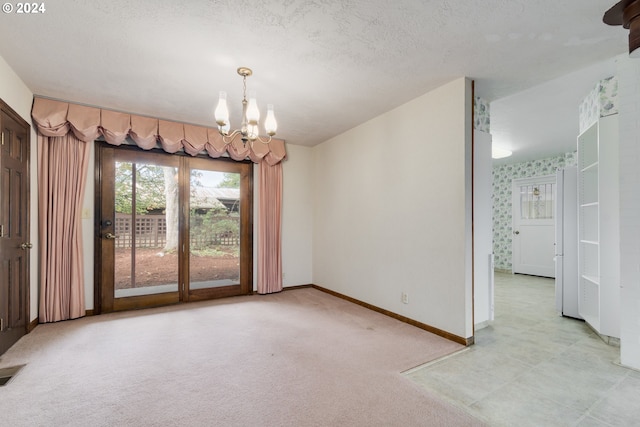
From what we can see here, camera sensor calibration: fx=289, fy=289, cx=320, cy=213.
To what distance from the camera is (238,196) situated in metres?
4.81

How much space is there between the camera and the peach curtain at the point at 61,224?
11.0 feet

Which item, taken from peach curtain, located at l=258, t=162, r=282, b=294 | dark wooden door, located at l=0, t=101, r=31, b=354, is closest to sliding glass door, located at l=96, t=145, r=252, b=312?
peach curtain, located at l=258, t=162, r=282, b=294

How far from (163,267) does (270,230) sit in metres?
1.68

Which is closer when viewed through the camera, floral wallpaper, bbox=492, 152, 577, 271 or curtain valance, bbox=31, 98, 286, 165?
curtain valance, bbox=31, 98, 286, 165

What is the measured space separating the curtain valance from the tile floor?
3843mm

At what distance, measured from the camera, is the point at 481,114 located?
334cm

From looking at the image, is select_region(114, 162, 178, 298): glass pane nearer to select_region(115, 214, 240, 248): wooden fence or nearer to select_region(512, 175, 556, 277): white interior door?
select_region(115, 214, 240, 248): wooden fence

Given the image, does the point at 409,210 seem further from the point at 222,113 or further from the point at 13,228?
the point at 13,228

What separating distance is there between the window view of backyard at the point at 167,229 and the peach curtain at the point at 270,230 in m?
0.39

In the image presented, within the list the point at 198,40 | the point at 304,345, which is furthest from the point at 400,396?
the point at 198,40

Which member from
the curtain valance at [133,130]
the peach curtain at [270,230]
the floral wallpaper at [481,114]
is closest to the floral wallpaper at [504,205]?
the floral wallpaper at [481,114]

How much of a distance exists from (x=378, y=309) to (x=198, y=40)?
352 centimetres

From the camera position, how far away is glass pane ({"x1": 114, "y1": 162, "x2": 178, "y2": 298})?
3.92 meters

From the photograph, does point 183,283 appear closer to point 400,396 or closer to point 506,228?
point 400,396
